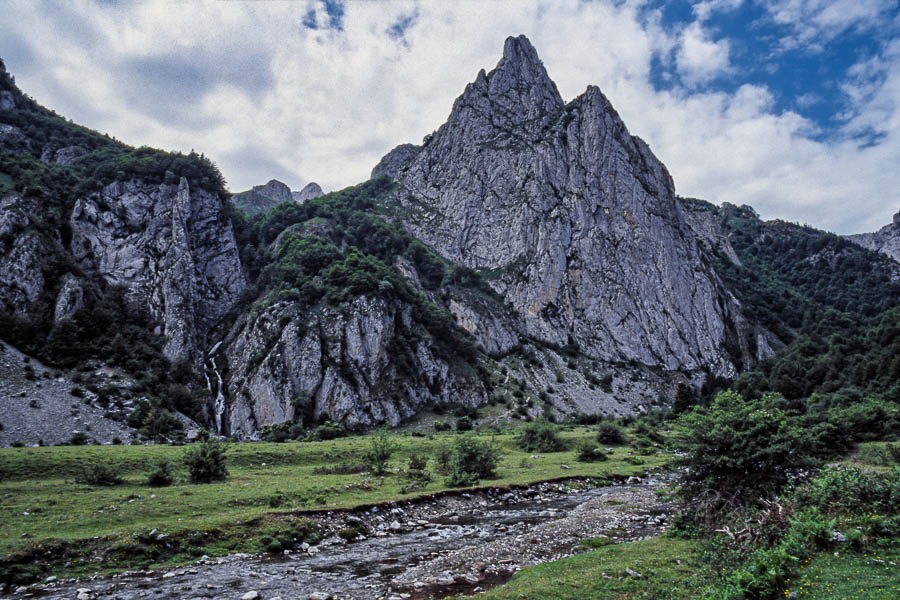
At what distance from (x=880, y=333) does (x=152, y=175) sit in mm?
147930

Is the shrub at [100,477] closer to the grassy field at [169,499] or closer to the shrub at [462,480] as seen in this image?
the grassy field at [169,499]

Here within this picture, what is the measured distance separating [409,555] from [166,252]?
91902 millimetres

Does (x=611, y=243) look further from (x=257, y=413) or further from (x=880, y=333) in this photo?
(x=257, y=413)

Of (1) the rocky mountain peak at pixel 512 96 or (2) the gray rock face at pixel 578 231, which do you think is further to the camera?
(1) the rocky mountain peak at pixel 512 96

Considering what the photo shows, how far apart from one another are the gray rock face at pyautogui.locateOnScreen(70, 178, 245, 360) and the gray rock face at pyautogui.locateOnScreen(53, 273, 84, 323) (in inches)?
319

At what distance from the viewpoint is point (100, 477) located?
77.9 feet

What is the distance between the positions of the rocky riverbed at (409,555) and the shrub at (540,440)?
23329 millimetres

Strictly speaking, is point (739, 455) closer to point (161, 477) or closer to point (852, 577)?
point (852, 577)

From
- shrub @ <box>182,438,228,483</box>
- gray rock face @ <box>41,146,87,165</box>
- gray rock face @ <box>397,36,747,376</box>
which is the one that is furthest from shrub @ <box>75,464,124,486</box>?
gray rock face @ <box>397,36,747,376</box>

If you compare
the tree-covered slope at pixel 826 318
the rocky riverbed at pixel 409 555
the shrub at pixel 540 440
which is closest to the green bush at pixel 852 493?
the rocky riverbed at pixel 409 555

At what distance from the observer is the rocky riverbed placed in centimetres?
1242

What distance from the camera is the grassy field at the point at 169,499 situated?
15.2m

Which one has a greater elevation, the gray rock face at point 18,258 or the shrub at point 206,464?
the gray rock face at point 18,258

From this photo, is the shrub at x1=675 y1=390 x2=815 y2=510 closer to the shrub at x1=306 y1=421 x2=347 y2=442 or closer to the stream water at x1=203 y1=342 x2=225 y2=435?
the shrub at x1=306 y1=421 x2=347 y2=442
